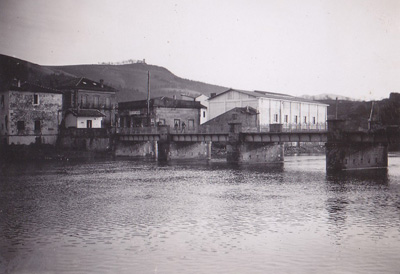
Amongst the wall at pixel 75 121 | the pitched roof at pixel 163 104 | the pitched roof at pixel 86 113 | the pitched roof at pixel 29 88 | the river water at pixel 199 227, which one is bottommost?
the river water at pixel 199 227

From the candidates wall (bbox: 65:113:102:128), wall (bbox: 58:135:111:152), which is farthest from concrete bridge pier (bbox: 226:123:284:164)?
wall (bbox: 65:113:102:128)

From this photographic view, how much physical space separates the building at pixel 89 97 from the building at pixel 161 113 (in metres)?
2.44

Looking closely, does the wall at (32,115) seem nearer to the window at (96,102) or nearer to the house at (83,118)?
the house at (83,118)

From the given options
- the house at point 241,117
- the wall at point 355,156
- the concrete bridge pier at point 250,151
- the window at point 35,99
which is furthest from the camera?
the house at point 241,117

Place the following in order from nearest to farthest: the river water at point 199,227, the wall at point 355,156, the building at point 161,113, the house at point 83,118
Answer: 1. the river water at point 199,227
2. the wall at point 355,156
3. the house at point 83,118
4. the building at point 161,113

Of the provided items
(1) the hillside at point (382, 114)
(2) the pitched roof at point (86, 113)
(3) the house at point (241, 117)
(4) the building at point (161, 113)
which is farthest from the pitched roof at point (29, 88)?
(1) the hillside at point (382, 114)

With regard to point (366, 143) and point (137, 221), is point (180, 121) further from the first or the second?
point (137, 221)

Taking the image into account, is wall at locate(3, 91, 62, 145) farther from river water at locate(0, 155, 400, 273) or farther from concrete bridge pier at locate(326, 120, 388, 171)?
concrete bridge pier at locate(326, 120, 388, 171)

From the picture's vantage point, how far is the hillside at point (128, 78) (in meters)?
67.3

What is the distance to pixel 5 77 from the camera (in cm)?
4594

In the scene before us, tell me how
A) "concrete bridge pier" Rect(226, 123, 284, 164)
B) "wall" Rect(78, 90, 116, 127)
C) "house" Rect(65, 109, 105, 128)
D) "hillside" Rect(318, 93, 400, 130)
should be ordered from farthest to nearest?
"wall" Rect(78, 90, 116, 127), "house" Rect(65, 109, 105, 128), "concrete bridge pier" Rect(226, 123, 284, 164), "hillside" Rect(318, 93, 400, 130)

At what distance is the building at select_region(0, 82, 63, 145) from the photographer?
1890 inches

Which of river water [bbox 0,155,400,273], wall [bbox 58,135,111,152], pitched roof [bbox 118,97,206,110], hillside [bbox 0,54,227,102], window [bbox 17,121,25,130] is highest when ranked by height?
hillside [bbox 0,54,227,102]

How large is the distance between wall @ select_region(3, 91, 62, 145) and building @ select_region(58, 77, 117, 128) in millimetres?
3028
